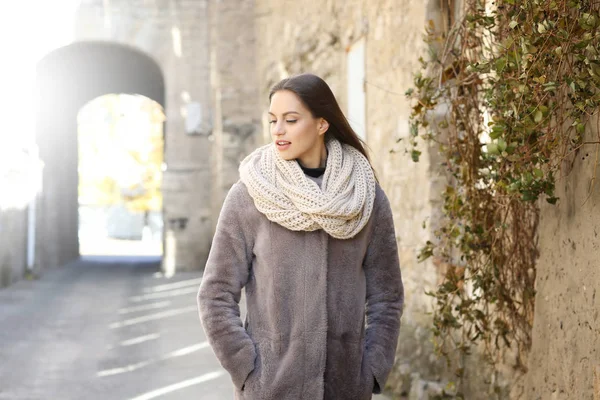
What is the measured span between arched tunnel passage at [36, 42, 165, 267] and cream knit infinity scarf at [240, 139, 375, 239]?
441 inches

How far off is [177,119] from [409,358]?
864 centimetres

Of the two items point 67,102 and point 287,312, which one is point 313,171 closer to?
point 287,312

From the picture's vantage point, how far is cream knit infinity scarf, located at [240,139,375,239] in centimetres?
228

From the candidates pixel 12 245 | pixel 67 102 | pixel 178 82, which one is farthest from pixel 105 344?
pixel 67 102

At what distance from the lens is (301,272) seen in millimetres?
2293

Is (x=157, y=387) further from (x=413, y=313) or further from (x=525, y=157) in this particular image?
(x=525, y=157)

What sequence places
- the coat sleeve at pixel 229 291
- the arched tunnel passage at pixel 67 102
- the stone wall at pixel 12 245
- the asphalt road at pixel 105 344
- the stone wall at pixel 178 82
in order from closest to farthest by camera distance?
the coat sleeve at pixel 229 291 → the asphalt road at pixel 105 344 → the stone wall at pixel 12 245 → the stone wall at pixel 178 82 → the arched tunnel passage at pixel 67 102

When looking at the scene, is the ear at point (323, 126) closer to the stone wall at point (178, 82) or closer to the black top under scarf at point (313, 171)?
the black top under scarf at point (313, 171)

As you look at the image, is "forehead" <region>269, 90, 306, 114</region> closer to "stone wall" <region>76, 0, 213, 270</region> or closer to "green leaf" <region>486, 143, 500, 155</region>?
"green leaf" <region>486, 143, 500, 155</region>

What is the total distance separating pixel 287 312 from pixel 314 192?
1.01 feet

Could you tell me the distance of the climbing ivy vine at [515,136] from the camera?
2.65 m

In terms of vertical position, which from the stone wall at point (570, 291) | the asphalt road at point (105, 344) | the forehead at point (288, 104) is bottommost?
the asphalt road at point (105, 344)

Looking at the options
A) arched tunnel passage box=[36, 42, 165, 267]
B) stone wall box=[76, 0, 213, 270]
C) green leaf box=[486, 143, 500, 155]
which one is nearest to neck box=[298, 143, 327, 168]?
green leaf box=[486, 143, 500, 155]

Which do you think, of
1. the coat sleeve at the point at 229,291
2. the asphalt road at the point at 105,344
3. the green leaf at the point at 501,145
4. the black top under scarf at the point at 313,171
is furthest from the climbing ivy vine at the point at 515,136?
the asphalt road at the point at 105,344
